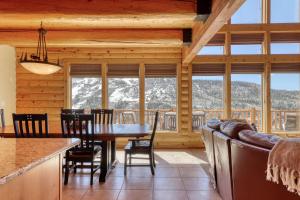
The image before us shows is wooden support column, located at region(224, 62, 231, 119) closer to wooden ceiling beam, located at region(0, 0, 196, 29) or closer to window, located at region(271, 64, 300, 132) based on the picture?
window, located at region(271, 64, 300, 132)

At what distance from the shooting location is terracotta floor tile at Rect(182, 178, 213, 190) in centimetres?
356

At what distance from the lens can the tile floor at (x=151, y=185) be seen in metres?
3.25

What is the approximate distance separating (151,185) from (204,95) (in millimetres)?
3664

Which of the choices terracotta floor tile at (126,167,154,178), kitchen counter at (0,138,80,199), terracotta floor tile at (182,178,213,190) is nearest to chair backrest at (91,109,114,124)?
terracotta floor tile at (126,167,154,178)

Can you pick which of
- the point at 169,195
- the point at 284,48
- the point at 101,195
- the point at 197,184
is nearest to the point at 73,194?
the point at 101,195

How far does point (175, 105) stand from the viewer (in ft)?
22.1

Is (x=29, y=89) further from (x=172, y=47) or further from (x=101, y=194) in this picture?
(x=101, y=194)

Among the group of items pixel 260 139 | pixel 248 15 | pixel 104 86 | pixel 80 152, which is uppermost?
pixel 248 15

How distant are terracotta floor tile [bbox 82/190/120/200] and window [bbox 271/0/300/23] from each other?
19.3 feet

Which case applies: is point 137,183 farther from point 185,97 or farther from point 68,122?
point 185,97

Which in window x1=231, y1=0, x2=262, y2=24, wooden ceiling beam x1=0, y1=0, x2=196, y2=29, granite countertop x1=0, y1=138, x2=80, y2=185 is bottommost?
granite countertop x1=0, y1=138, x2=80, y2=185

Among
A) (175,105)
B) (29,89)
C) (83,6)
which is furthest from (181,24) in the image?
(29,89)

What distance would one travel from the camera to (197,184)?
12.2 feet

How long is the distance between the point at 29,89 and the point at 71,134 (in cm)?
378
